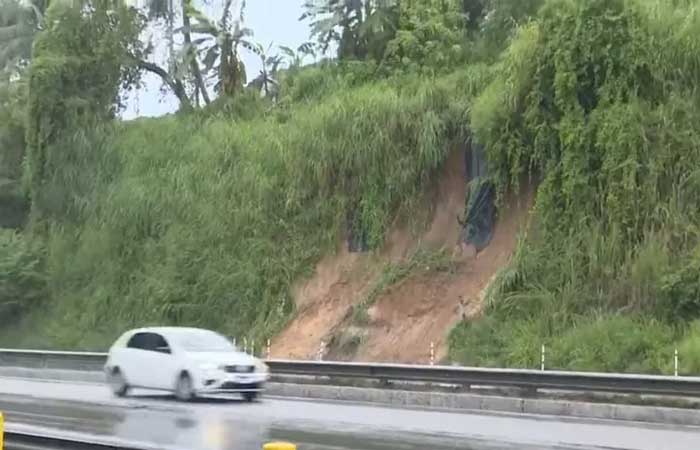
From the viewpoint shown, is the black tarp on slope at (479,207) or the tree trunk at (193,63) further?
the tree trunk at (193,63)

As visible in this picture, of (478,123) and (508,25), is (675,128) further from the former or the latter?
(508,25)

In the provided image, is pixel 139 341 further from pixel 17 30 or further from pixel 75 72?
pixel 17 30

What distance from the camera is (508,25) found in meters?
40.7

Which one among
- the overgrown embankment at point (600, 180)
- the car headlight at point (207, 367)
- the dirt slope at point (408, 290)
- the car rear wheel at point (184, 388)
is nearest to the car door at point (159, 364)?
the car rear wheel at point (184, 388)

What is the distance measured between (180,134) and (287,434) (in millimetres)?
29745

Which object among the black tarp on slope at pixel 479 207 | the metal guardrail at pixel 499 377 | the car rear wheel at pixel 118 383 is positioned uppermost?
the black tarp on slope at pixel 479 207

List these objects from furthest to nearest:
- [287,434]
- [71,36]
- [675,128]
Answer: [71,36], [675,128], [287,434]

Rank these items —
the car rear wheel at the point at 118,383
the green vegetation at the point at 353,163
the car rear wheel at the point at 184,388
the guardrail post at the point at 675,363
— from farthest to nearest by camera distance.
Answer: the green vegetation at the point at 353,163 < the car rear wheel at the point at 118,383 < the guardrail post at the point at 675,363 < the car rear wheel at the point at 184,388

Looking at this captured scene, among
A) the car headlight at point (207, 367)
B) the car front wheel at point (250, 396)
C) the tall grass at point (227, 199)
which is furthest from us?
the tall grass at point (227, 199)

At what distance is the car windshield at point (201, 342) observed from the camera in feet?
79.2

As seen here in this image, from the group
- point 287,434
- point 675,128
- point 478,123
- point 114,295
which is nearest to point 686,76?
point 675,128

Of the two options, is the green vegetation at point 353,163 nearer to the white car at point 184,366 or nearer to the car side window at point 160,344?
the white car at point 184,366

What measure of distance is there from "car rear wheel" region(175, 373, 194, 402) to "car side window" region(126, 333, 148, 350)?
140 cm

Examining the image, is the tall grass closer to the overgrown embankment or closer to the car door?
the overgrown embankment
